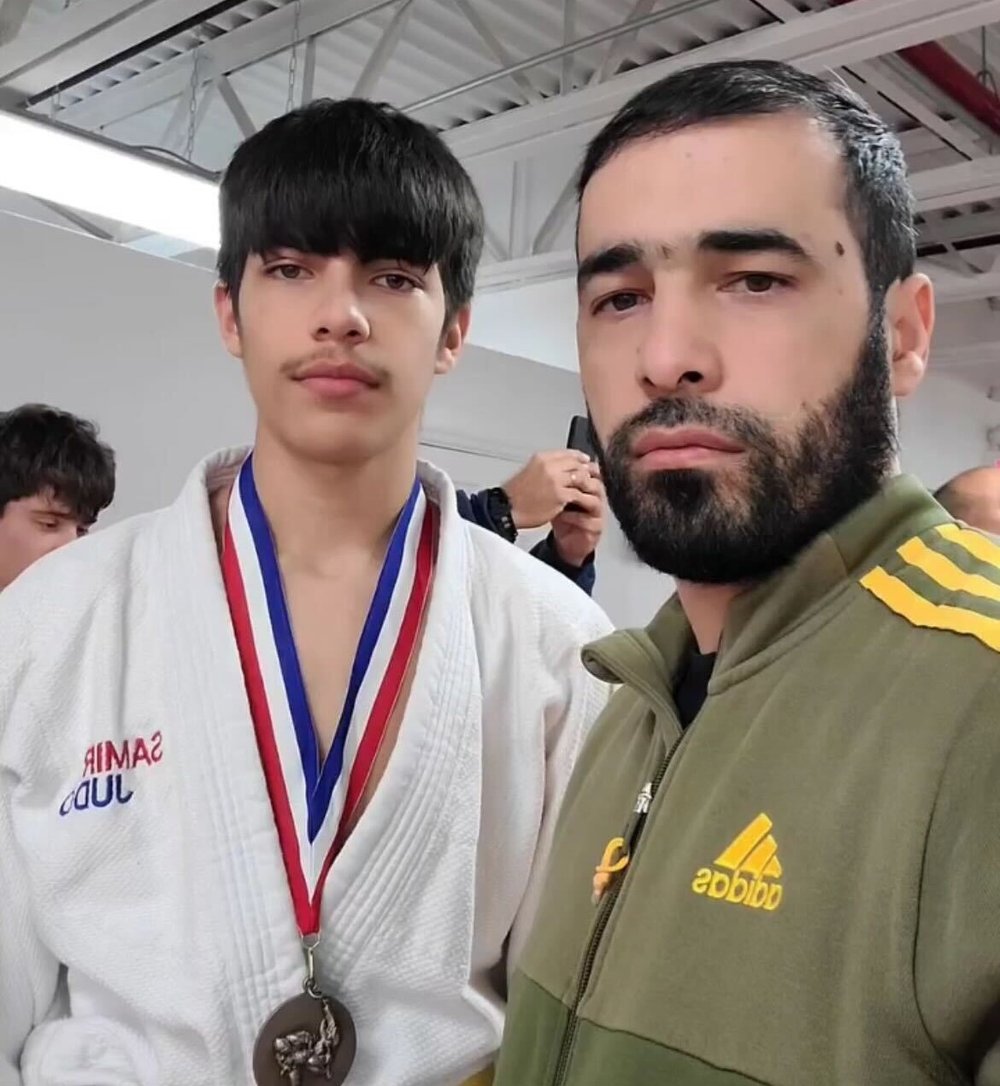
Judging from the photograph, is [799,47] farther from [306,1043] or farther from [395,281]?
[306,1043]

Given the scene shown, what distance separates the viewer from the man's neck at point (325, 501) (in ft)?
3.43

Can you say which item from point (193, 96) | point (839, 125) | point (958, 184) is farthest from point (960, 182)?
point (839, 125)

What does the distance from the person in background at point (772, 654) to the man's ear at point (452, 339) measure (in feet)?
1.16

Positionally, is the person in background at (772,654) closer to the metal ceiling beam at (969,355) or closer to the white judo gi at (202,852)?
the white judo gi at (202,852)

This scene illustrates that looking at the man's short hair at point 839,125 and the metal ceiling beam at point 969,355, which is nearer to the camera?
the man's short hair at point 839,125

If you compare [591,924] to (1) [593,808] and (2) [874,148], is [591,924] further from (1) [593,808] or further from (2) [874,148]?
(2) [874,148]

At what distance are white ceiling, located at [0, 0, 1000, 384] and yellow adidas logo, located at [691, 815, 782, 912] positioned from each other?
2401mm

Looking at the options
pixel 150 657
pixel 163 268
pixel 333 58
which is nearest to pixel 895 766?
pixel 150 657

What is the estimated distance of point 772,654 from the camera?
62 centimetres

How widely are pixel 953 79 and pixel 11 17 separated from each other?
282 centimetres

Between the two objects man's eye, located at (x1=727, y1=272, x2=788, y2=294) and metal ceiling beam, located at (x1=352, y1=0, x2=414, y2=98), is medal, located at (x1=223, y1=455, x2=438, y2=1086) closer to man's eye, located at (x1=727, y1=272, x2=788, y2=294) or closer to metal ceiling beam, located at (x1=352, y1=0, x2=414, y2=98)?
man's eye, located at (x1=727, y1=272, x2=788, y2=294)

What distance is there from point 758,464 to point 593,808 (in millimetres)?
283

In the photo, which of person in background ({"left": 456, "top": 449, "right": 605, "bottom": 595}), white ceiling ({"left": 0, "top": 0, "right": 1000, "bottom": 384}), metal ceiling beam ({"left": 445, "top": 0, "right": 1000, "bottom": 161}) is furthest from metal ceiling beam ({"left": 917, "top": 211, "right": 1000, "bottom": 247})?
person in background ({"left": 456, "top": 449, "right": 605, "bottom": 595})

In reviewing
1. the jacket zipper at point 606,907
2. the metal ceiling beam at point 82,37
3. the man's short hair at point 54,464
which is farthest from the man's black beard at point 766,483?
the metal ceiling beam at point 82,37
